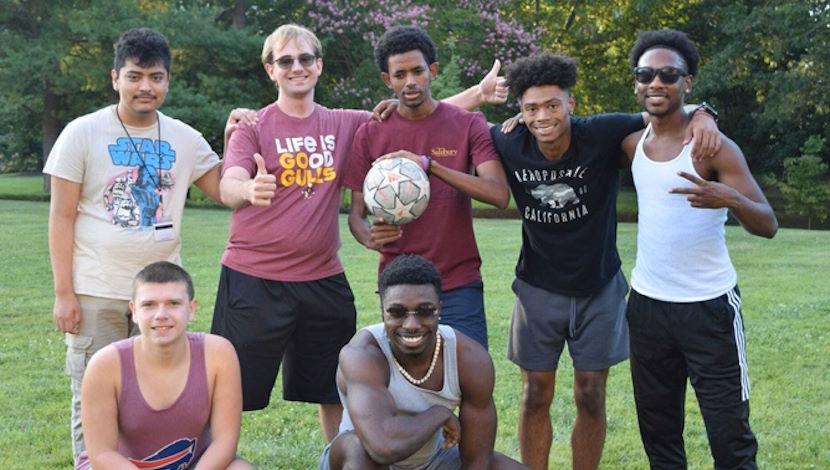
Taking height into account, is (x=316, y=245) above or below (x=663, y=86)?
below

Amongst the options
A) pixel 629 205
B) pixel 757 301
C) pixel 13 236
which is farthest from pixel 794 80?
pixel 13 236

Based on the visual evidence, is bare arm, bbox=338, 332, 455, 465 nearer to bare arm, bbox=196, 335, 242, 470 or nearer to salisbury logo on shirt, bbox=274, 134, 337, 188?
bare arm, bbox=196, 335, 242, 470

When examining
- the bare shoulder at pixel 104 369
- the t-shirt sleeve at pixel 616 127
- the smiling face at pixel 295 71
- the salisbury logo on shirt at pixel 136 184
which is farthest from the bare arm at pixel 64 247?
the t-shirt sleeve at pixel 616 127

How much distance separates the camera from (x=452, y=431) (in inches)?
173

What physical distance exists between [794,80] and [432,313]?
29.9 m

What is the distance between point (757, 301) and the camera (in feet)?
40.6

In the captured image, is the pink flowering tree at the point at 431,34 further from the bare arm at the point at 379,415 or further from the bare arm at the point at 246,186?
the bare arm at the point at 379,415

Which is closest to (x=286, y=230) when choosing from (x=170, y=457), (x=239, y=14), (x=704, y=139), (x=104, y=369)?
(x=104, y=369)

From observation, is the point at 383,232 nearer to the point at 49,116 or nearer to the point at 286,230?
the point at 286,230

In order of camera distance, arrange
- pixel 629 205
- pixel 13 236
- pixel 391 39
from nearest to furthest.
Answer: pixel 391 39 → pixel 13 236 → pixel 629 205

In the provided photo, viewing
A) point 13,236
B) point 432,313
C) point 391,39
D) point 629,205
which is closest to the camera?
point 432,313

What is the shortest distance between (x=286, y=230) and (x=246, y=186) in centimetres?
45

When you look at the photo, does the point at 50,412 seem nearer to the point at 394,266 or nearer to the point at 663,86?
the point at 394,266

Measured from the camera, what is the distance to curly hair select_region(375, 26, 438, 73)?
4.98 meters
